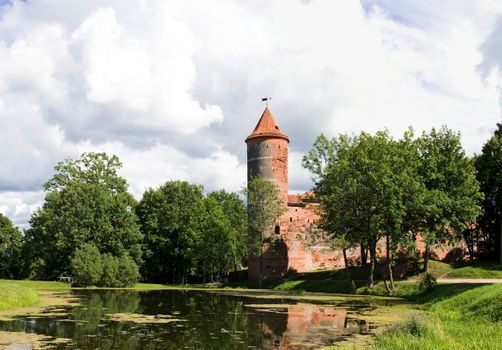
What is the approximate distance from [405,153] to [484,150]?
15.8 m

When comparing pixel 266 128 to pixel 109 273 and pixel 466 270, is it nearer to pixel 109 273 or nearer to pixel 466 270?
pixel 109 273

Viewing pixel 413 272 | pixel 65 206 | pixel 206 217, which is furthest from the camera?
pixel 206 217

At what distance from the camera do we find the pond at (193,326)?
50.8 ft

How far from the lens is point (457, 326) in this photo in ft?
59.6

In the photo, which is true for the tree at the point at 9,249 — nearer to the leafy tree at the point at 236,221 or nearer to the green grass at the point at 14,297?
the leafy tree at the point at 236,221

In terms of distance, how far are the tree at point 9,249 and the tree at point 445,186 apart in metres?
53.5

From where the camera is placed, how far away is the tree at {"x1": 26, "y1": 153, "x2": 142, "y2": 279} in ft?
180

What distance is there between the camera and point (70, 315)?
73.8 ft

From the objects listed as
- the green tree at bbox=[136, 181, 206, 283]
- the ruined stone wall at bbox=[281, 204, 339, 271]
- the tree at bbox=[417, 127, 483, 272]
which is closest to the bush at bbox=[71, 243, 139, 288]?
A: the green tree at bbox=[136, 181, 206, 283]

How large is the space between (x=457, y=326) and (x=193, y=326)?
9.29m

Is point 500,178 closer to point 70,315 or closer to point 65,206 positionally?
point 70,315

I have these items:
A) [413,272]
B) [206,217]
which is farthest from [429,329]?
[206,217]

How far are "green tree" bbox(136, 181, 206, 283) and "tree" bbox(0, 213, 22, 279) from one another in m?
17.1

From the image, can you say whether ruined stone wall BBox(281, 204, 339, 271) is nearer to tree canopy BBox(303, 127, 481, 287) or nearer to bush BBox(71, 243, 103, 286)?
tree canopy BBox(303, 127, 481, 287)
